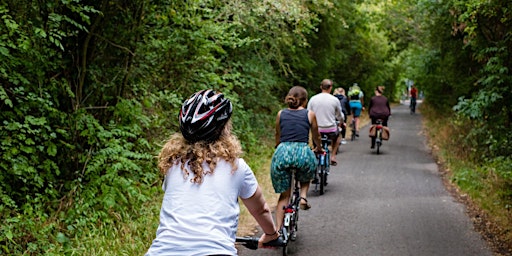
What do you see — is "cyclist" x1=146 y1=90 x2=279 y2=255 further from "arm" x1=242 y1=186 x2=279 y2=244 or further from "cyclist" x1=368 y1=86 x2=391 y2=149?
"cyclist" x1=368 y1=86 x2=391 y2=149

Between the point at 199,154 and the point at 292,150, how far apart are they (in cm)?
444

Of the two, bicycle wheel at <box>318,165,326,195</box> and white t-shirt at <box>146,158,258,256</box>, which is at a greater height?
white t-shirt at <box>146,158,258,256</box>

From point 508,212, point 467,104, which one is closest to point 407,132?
point 467,104

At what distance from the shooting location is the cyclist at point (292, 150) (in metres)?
7.36

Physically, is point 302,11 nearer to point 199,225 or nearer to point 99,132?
point 99,132

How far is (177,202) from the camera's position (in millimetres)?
3045

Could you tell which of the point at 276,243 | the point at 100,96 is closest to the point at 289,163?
the point at 100,96

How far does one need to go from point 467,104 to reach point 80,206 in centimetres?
887

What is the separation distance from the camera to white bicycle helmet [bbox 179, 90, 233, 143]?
3088 mm

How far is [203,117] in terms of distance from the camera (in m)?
3.08

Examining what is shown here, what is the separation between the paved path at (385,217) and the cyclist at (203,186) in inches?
177

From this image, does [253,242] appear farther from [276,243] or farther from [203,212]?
A: [203,212]

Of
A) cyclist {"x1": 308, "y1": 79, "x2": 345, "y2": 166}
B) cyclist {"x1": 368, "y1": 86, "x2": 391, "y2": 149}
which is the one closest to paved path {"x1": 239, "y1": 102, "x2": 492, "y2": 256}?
cyclist {"x1": 308, "y1": 79, "x2": 345, "y2": 166}

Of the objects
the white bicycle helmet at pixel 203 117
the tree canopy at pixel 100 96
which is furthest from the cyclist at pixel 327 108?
the white bicycle helmet at pixel 203 117
